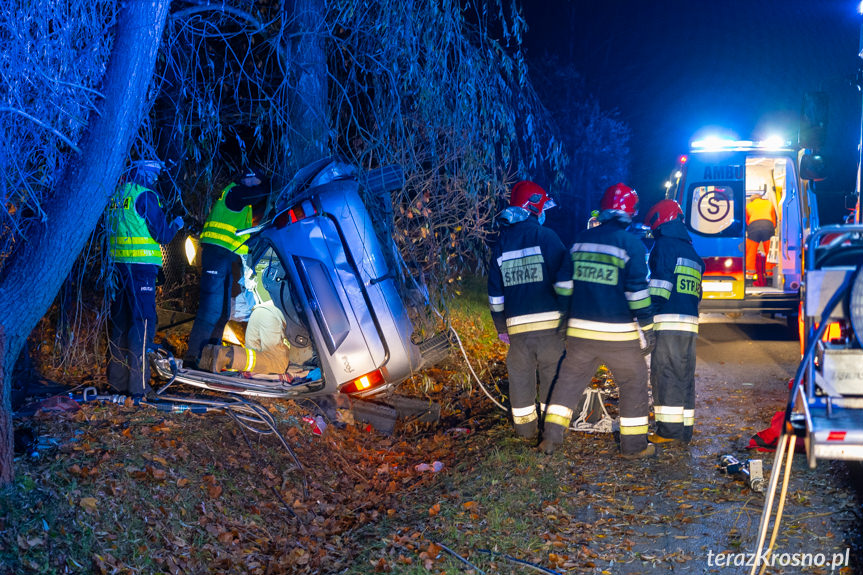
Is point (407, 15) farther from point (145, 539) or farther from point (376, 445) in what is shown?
point (145, 539)

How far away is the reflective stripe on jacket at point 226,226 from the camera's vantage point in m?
6.55

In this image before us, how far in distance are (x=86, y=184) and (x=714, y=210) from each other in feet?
29.9

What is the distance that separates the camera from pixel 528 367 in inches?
227

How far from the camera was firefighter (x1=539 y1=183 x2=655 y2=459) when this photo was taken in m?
5.29

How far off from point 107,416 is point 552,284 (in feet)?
11.2

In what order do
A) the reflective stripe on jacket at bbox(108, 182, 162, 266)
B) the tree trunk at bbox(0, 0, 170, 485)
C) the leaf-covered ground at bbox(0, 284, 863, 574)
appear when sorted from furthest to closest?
the reflective stripe on jacket at bbox(108, 182, 162, 266), the tree trunk at bbox(0, 0, 170, 485), the leaf-covered ground at bbox(0, 284, 863, 574)

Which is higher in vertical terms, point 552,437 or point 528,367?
point 528,367

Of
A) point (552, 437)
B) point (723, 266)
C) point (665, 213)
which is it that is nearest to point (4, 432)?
point (552, 437)

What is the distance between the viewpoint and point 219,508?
166 inches

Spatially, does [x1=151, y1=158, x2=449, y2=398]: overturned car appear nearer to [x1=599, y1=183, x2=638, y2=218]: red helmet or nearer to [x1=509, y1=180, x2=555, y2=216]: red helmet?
[x1=509, y1=180, x2=555, y2=216]: red helmet

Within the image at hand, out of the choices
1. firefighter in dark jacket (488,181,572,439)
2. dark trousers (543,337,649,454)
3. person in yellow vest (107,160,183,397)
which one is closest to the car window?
person in yellow vest (107,160,183,397)

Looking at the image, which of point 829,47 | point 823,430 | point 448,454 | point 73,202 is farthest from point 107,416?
point 829,47

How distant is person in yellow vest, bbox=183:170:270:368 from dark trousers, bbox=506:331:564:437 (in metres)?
2.62

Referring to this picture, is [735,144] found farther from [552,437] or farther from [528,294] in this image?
[552,437]
